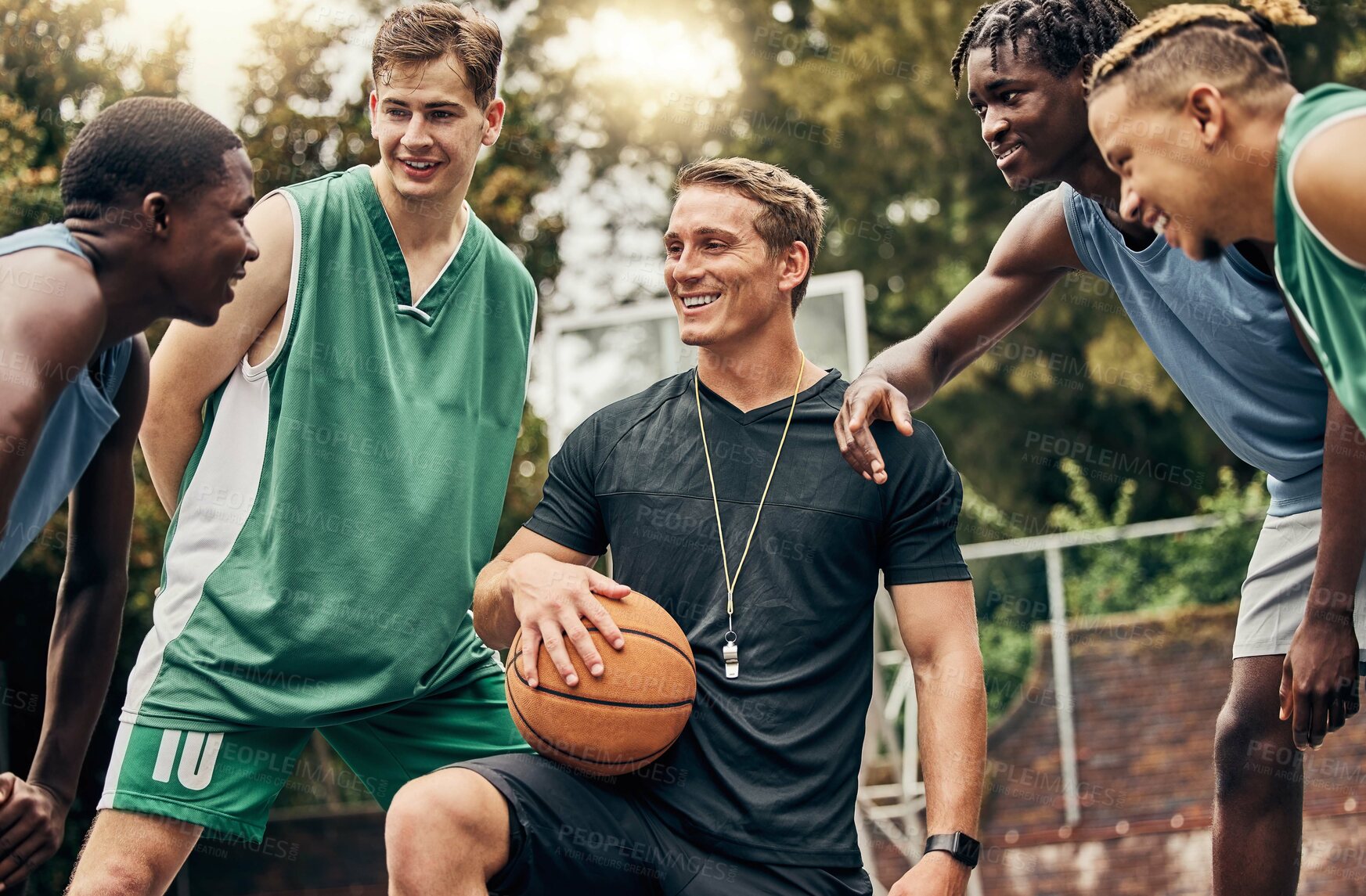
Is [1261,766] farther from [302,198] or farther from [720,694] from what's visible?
[302,198]

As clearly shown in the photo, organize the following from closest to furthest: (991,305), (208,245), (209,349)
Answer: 1. (208,245)
2. (209,349)
3. (991,305)

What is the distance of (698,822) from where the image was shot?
332 cm

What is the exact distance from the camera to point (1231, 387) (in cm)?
360

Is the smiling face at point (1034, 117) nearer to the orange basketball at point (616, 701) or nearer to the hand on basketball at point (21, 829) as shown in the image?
the orange basketball at point (616, 701)

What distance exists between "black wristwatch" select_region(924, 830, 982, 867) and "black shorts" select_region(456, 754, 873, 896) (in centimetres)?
21

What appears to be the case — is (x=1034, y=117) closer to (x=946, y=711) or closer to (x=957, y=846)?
(x=946, y=711)

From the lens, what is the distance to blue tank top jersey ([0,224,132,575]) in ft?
9.86

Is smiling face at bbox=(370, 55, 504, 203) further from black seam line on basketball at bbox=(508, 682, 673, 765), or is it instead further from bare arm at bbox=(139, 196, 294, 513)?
black seam line on basketball at bbox=(508, 682, 673, 765)

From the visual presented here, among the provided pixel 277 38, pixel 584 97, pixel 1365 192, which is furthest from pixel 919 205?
pixel 1365 192

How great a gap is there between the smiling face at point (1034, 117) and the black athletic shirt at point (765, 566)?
28.5 inches

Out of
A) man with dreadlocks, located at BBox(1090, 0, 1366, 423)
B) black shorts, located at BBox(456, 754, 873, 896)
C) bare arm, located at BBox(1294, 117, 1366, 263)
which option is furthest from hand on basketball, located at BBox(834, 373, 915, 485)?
bare arm, located at BBox(1294, 117, 1366, 263)

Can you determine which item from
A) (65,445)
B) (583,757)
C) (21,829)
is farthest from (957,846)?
(65,445)

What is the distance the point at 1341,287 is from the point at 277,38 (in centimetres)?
1002

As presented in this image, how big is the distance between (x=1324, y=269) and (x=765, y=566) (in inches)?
60.1
